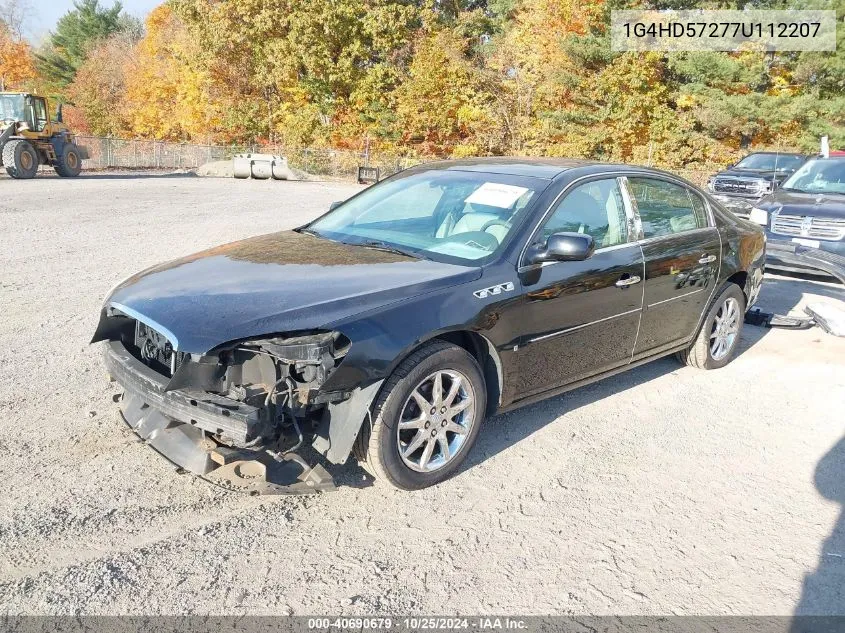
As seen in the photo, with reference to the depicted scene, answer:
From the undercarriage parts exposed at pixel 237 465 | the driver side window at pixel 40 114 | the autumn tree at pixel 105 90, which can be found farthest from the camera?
the autumn tree at pixel 105 90

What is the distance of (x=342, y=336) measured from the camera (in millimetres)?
3096

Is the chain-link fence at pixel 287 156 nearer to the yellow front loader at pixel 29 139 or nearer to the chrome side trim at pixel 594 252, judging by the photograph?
the yellow front loader at pixel 29 139

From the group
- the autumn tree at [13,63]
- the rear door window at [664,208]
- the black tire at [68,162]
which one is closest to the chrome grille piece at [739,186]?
the rear door window at [664,208]

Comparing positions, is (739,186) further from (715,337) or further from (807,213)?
(715,337)

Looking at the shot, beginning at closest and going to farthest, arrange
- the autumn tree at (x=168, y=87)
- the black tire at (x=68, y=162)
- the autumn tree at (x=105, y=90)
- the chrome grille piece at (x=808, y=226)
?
the chrome grille piece at (x=808, y=226), the black tire at (x=68, y=162), the autumn tree at (x=168, y=87), the autumn tree at (x=105, y=90)

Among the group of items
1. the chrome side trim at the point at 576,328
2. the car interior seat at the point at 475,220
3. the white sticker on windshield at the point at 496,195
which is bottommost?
the chrome side trim at the point at 576,328

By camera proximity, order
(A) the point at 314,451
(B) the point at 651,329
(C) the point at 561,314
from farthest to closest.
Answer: (B) the point at 651,329 < (C) the point at 561,314 < (A) the point at 314,451

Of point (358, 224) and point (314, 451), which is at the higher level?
point (358, 224)

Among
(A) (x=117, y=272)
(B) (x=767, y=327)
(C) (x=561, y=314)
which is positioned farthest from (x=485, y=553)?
(A) (x=117, y=272)

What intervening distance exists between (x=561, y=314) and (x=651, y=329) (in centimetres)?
107

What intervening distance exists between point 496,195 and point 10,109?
24.7 meters

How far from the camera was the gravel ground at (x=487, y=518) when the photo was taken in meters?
2.76

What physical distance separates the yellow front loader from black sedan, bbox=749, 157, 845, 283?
2235 cm

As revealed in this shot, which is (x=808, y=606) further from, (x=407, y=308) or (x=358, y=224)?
(x=358, y=224)
